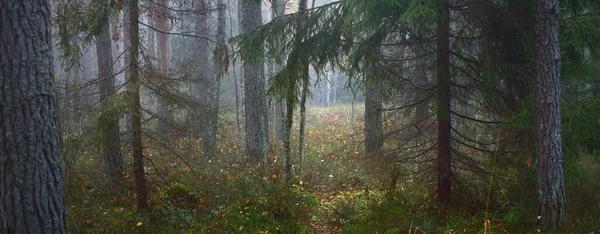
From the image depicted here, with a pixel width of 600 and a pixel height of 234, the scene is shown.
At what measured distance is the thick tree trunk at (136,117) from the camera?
26.8 feet

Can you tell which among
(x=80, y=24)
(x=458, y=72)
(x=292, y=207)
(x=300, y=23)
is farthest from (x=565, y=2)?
(x=80, y=24)

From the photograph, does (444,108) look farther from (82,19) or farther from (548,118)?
(82,19)

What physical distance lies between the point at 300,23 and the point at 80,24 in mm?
4128

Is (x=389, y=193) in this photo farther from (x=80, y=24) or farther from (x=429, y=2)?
(x=80, y=24)

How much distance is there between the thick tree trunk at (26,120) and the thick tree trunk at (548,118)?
6442 mm

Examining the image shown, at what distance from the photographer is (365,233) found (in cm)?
745

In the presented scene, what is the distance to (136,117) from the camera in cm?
818

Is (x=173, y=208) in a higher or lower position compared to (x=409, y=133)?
lower

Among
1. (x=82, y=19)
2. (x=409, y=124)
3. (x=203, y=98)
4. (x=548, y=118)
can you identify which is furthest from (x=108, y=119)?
(x=203, y=98)

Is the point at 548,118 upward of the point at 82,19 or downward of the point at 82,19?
downward

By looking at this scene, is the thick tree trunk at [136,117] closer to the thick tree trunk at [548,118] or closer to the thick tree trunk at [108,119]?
the thick tree trunk at [108,119]

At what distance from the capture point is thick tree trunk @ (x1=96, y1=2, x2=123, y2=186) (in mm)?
7633

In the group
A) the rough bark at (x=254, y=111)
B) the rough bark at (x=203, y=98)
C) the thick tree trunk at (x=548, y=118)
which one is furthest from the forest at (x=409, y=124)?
the rough bark at (x=254, y=111)

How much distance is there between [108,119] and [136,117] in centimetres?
71
